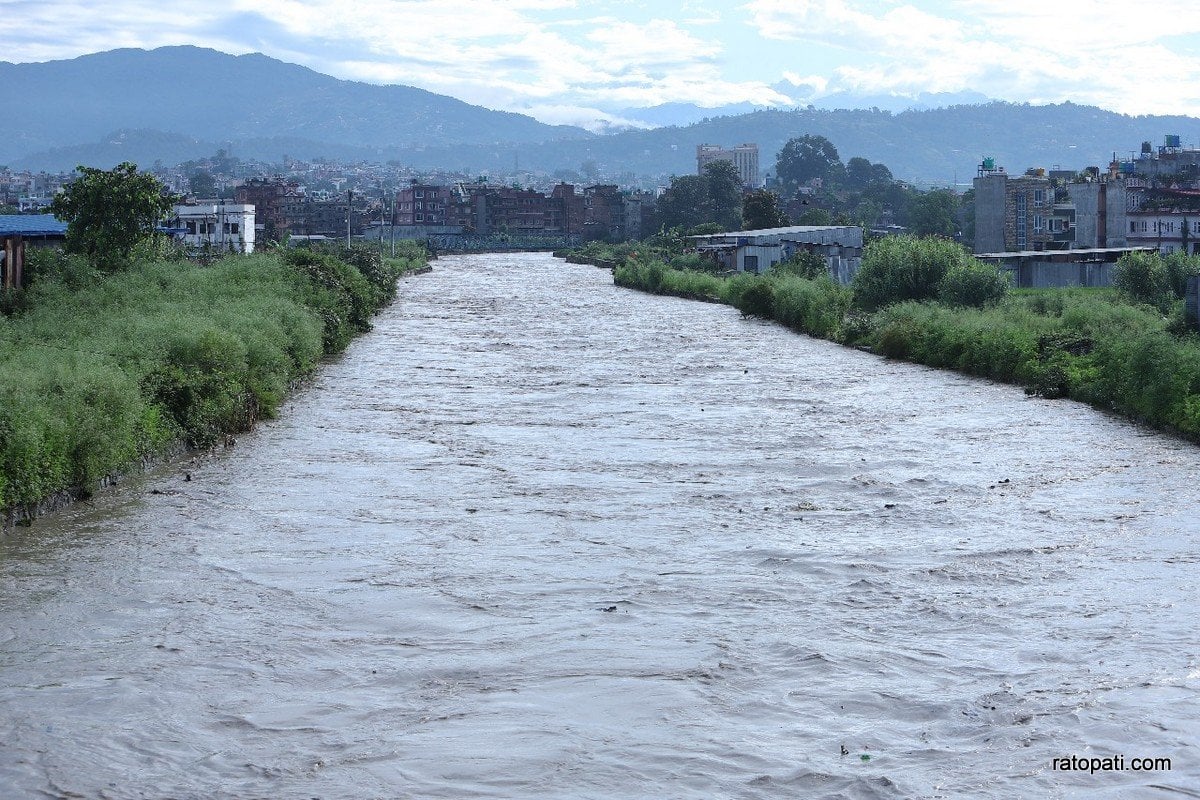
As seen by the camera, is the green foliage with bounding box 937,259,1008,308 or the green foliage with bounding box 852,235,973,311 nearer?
the green foliage with bounding box 937,259,1008,308

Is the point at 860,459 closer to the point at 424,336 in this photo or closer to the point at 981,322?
the point at 981,322

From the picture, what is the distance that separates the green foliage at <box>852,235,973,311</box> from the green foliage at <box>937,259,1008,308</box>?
1.89 metres

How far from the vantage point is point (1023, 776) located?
792 cm

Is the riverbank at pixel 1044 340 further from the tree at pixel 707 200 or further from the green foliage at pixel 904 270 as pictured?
the tree at pixel 707 200

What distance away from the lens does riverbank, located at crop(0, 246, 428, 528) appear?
543 inches

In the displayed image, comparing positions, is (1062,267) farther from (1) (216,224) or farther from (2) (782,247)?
(1) (216,224)

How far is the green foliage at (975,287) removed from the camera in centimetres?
3488

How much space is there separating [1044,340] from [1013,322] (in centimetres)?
258

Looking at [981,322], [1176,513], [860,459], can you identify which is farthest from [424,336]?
[1176,513]

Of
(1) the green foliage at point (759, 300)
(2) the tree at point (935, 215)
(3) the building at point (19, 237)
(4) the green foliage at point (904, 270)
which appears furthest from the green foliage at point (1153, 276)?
(2) the tree at point (935, 215)

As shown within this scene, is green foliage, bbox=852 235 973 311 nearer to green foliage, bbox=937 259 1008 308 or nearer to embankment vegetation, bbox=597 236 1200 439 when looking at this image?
embankment vegetation, bbox=597 236 1200 439

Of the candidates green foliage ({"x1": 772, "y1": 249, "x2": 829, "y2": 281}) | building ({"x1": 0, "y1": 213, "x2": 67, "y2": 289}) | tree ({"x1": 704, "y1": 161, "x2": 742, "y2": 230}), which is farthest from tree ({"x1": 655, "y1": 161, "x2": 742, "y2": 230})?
building ({"x1": 0, "y1": 213, "x2": 67, "y2": 289})

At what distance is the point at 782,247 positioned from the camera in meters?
59.5

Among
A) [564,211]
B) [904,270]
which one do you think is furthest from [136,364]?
[564,211]
